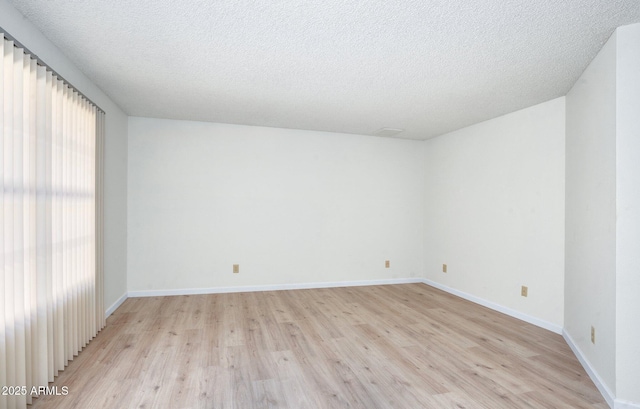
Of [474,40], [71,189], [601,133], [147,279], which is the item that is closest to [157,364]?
[71,189]

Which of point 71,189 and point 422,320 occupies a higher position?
point 71,189

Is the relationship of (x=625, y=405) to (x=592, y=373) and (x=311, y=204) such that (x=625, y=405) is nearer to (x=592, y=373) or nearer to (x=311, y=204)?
(x=592, y=373)

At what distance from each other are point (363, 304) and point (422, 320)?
2.70 ft

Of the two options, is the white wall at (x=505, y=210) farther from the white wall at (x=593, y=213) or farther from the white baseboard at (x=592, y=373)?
the white baseboard at (x=592, y=373)

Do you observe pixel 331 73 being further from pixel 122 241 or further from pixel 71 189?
pixel 122 241

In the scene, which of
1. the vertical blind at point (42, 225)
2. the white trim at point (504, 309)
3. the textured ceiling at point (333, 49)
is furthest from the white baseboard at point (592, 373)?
the vertical blind at point (42, 225)

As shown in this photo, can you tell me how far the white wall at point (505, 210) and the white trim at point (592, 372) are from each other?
381 millimetres

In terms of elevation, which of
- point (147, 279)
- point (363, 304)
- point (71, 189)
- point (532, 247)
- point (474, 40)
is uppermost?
point (474, 40)

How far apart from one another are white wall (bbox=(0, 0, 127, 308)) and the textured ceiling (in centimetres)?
10

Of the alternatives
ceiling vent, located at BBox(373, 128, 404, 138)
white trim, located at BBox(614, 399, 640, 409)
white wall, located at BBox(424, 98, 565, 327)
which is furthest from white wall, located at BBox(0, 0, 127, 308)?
white wall, located at BBox(424, 98, 565, 327)

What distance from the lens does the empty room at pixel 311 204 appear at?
6.57 ft

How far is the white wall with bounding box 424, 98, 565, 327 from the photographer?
3.36 m

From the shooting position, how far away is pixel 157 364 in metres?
2.51

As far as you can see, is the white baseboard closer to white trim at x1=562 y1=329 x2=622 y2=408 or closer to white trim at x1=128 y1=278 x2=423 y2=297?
white trim at x1=562 y1=329 x2=622 y2=408
